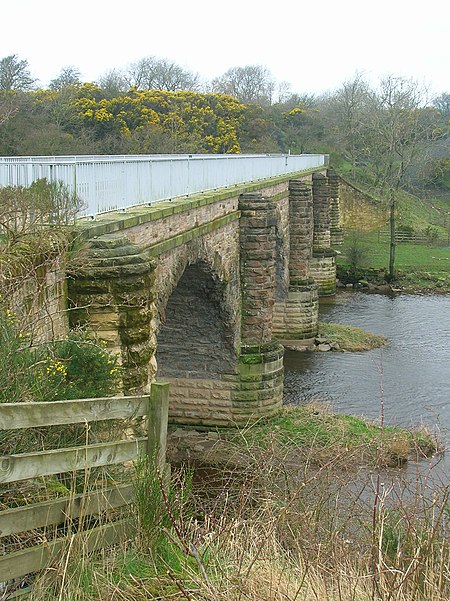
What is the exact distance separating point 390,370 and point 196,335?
829 centimetres

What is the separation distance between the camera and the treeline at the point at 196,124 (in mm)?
35125

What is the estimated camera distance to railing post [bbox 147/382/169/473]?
5258mm

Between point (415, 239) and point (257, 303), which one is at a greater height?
point (257, 303)

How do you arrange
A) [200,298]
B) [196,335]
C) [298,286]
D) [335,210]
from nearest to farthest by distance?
[200,298] < [196,335] < [298,286] < [335,210]

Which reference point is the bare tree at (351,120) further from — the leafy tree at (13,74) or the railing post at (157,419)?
the railing post at (157,419)

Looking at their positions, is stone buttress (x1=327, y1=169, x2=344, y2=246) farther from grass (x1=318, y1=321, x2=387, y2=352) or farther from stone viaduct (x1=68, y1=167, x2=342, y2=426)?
stone viaduct (x1=68, y1=167, x2=342, y2=426)

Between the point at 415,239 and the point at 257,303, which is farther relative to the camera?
the point at 415,239

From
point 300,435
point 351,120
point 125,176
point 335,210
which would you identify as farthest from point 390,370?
point 351,120

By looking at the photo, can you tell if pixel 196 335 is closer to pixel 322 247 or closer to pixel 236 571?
pixel 236 571

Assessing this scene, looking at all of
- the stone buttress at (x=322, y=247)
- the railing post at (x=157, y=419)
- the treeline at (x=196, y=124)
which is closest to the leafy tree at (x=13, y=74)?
the treeline at (x=196, y=124)

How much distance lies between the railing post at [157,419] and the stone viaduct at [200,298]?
8.91 feet

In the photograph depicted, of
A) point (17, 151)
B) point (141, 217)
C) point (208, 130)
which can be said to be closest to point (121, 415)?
point (141, 217)

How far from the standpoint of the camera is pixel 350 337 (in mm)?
27594

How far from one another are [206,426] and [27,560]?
1368 cm
